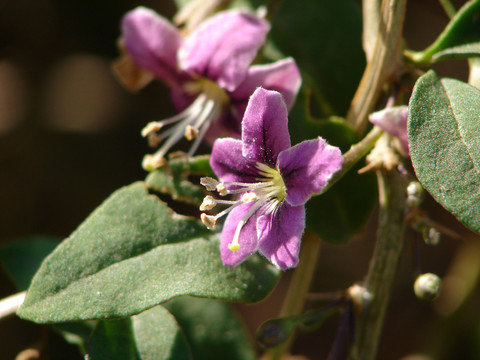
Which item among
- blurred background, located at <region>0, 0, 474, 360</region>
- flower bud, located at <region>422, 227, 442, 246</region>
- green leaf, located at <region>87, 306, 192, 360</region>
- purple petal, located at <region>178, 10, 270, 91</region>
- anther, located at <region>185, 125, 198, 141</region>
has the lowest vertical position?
blurred background, located at <region>0, 0, 474, 360</region>

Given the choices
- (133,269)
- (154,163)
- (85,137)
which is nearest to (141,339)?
(133,269)

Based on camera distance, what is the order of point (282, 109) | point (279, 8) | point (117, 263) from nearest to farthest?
1. point (282, 109)
2. point (117, 263)
3. point (279, 8)

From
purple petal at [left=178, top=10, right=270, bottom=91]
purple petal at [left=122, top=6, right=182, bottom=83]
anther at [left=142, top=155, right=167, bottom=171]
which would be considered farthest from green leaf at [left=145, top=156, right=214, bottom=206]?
purple petal at [left=122, top=6, right=182, bottom=83]

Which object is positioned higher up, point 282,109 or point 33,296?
point 282,109

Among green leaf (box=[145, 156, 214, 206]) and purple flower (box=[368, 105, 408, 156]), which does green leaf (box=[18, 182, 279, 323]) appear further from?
purple flower (box=[368, 105, 408, 156])

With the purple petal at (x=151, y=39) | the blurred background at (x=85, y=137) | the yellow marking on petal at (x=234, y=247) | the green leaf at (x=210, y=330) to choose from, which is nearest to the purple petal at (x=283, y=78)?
the purple petal at (x=151, y=39)

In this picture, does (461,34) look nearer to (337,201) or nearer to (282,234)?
(337,201)

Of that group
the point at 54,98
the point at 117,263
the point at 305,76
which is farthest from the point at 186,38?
the point at 54,98

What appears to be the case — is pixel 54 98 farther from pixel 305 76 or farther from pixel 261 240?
pixel 261 240
